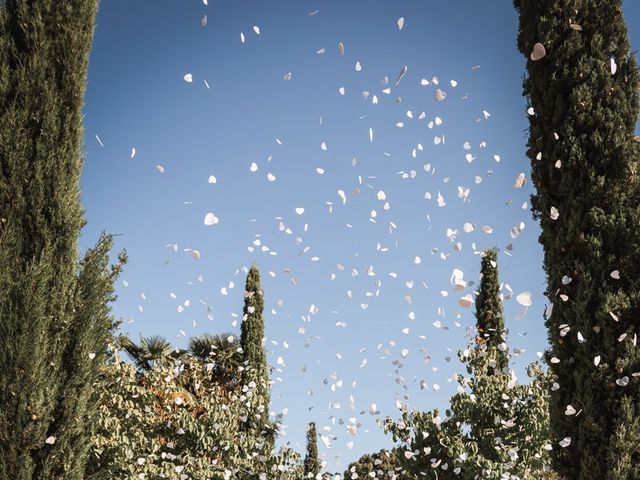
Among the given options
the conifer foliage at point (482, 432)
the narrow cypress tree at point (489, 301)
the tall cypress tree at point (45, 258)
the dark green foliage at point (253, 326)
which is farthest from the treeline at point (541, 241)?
the dark green foliage at point (253, 326)

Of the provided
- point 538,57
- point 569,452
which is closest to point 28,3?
point 538,57

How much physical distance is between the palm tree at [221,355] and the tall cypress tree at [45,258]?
12833 millimetres

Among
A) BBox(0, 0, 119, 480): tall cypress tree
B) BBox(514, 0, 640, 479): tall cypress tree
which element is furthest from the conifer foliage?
BBox(0, 0, 119, 480): tall cypress tree

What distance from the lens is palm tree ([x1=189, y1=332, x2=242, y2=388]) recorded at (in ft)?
68.2

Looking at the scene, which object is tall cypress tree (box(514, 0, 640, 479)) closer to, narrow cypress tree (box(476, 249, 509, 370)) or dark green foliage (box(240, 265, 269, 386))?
narrow cypress tree (box(476, 249, 509, 370))

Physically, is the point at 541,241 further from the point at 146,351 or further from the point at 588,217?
the point at 146,351

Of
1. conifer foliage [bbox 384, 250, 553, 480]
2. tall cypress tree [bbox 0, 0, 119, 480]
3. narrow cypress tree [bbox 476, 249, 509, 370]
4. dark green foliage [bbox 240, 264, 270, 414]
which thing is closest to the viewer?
tall cypress tree [bbox 0, 0, 119, 480]

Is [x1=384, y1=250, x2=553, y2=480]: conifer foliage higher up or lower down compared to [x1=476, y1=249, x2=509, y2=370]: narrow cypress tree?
lower down

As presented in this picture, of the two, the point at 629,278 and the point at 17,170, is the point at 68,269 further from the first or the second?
the point at 629,278

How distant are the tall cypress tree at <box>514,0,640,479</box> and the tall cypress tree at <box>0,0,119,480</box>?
5003mm

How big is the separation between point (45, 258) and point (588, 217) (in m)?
5.78

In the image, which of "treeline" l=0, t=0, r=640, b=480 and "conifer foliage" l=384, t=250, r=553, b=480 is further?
"conifer foliage" l=384, t=250, r=553, b=480

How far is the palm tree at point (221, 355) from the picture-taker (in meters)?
20.8

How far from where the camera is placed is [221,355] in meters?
19.4
